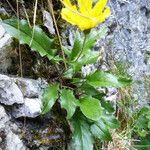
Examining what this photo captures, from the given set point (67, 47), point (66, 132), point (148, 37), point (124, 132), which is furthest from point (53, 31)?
point (148, 37)

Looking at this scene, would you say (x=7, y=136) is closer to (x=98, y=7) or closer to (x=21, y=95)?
(x=21, y=95)

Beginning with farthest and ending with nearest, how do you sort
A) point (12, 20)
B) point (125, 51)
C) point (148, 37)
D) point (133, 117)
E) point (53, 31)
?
1. point (148, 37)
2. point (125, 51)
3. point (133, 117)
4. point (53, 31)
5. point (12, 20)

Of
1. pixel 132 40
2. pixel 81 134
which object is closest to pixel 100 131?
pixel 81 134

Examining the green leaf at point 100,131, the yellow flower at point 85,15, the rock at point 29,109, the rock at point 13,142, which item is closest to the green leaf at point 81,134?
the green leaf at point 100,131

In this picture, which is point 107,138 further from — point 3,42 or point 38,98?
point 3,42

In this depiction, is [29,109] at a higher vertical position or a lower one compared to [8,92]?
lower

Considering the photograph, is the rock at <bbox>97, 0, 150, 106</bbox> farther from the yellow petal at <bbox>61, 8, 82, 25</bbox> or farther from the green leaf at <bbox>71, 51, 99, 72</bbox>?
the yellow petal at <bbox>61, 8, 82, 25</bbox>

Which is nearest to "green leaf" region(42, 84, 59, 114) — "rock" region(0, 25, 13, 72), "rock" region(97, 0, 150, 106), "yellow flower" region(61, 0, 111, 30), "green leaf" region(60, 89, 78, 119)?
"green leaf" region(60, 89, 78, 119)
